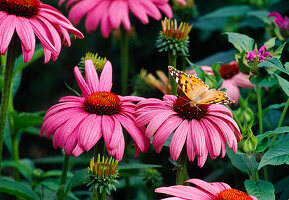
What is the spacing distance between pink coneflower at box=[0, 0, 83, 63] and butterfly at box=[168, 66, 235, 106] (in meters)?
0.26

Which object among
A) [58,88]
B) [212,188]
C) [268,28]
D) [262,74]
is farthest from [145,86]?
[58,88]

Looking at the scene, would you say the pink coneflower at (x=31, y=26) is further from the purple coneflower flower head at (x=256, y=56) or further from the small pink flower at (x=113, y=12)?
the purple coneflower flower head at (x=256, y=56)

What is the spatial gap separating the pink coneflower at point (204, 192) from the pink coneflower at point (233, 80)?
0.48 metres

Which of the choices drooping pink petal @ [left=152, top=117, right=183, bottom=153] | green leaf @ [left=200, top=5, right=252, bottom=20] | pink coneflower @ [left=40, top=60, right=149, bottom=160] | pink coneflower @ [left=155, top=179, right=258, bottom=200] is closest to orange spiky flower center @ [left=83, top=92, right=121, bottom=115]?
pink coneflower @ [left=40, top=60, right=149, bottom=160]

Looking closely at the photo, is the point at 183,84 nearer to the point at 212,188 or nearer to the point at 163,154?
the point at 212,188

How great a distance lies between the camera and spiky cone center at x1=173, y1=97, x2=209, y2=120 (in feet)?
3.00

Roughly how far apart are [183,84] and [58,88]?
1.77 metres

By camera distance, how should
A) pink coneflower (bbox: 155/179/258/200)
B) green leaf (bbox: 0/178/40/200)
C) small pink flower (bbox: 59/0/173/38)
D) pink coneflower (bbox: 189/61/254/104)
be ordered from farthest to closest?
pink coneflower (bbox: 189/61/254/104) < small pink flower (bbox: 59/0/173/38) < green leaf (bbox: 0/178/40/200) < pink coneflower (bbox: 155/179/258/200)

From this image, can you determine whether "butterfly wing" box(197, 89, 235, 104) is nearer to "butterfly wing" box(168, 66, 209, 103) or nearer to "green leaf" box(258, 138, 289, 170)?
"butterfly wing" box(168, 66, 209, 103)

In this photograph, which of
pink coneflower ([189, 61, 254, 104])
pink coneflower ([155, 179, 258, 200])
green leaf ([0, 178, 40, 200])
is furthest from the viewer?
pink coneflower ([189, 61, 254, 104])

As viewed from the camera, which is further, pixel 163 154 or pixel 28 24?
pixel 163 154

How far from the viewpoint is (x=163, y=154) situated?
1.58 metres

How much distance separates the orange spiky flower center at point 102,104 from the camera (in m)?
0.93

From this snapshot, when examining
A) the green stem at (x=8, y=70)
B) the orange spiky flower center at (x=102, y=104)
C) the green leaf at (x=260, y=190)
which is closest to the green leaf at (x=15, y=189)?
the green stem at (x=8, y=70)
